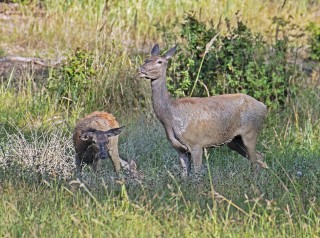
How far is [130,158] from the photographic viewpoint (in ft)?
35.0

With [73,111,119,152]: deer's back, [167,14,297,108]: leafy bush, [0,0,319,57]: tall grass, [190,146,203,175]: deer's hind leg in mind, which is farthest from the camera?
[0,0,319,57]: tall grass

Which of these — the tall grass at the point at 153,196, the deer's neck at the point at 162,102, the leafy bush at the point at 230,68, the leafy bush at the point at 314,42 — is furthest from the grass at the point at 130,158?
the leafy bush at the point at 314,42

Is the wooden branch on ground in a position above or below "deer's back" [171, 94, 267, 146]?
below

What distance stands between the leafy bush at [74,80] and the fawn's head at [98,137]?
9.24 feet

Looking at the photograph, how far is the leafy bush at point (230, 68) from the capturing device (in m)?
12.3

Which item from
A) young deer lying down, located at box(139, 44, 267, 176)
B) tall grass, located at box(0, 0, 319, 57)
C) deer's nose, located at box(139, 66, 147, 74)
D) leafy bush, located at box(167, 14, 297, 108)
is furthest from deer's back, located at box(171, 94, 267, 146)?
tall grass, located at box(0, 0, 319, 57)

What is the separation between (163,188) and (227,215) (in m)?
1.45

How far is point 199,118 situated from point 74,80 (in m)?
3.38

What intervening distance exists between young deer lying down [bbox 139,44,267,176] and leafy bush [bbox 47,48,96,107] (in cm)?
300

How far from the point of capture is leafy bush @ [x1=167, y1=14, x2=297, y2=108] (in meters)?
12.3

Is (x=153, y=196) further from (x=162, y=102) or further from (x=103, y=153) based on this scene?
(x=162, y=102)

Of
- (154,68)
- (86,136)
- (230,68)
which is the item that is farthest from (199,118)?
(230,68)

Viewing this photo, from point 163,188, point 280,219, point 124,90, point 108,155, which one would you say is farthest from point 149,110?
point 280,219

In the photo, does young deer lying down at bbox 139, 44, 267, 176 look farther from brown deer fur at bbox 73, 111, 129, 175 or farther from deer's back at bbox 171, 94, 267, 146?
brown deer fur at bbox 73, 111, 129, 175
